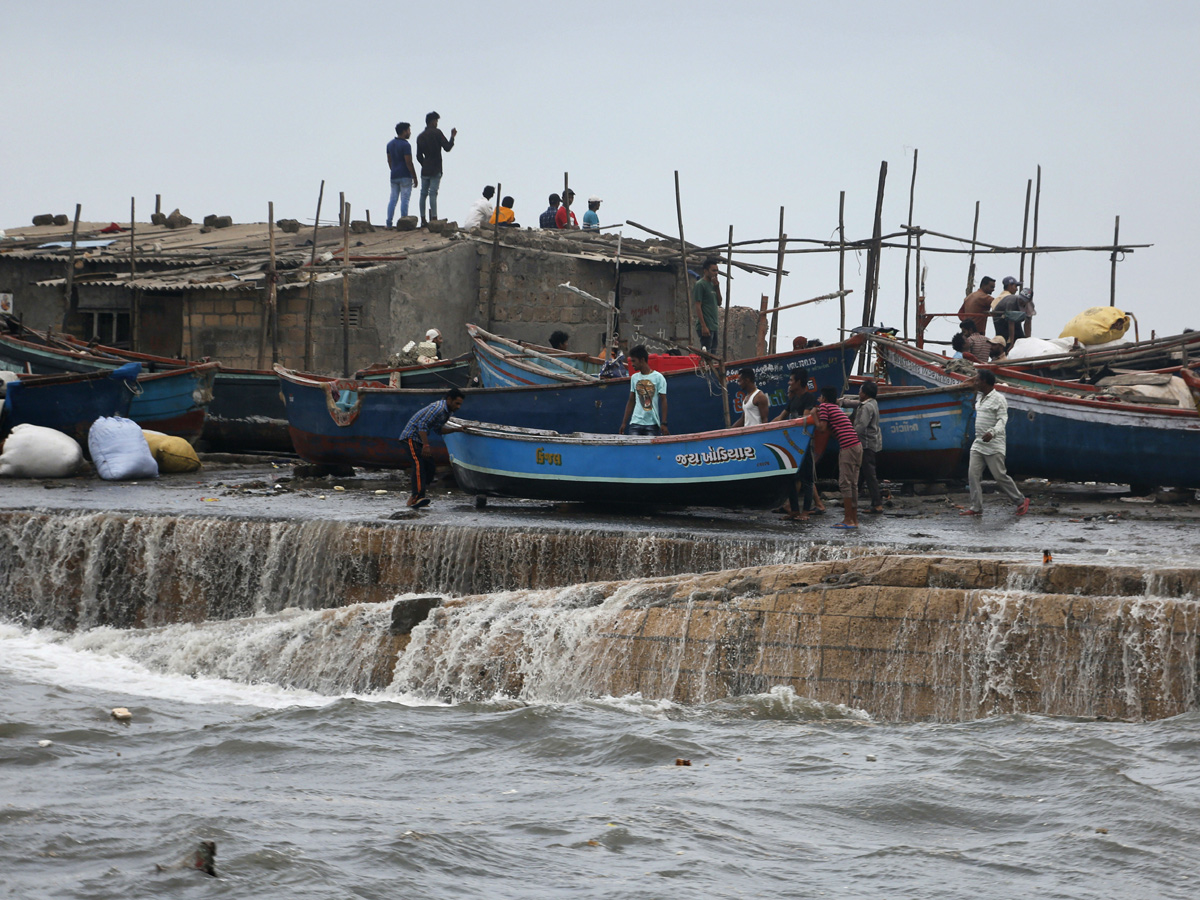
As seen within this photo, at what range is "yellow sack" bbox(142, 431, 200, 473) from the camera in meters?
18.7

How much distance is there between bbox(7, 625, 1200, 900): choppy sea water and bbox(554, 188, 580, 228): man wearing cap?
1796 centimetres

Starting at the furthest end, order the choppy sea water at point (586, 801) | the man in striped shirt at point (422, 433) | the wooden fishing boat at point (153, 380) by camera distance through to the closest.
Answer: the wooden fishing boat at point (153, 380), the man in striped shirt at point (422, 433), the choppy sea water at point (586, 801)

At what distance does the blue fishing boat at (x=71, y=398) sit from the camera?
18875mm

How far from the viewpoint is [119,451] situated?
17.8m

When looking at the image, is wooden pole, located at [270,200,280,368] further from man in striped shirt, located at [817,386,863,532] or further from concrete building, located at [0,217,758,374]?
man in striped shirt, located at [817,386,863,532]

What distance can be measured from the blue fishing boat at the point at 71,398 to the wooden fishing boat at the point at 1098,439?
1213cm

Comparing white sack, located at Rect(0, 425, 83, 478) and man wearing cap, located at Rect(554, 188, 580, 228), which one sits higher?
man wearing cap, located at Rect(554, 188, 580, 228)

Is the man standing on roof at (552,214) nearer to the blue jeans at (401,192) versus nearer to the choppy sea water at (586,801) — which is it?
the blue jeans at (401,192)

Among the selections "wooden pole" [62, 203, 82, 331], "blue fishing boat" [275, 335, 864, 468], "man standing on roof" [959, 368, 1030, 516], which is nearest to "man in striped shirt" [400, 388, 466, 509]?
"blue fishing boat" [275, 335, 864, 468]

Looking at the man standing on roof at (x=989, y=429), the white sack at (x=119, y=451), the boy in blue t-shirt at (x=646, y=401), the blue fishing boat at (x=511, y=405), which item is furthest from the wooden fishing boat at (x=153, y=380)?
the man standing on roof at (x=989, y=429)

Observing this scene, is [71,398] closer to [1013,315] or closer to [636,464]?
[636,464]

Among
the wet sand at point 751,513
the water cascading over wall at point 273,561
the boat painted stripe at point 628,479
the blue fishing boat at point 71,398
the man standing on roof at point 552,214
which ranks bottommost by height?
the water cascading over wall at point 273,561

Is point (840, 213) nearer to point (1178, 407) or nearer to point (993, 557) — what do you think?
point (1178, 407)

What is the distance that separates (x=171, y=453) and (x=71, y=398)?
69.9 inches
